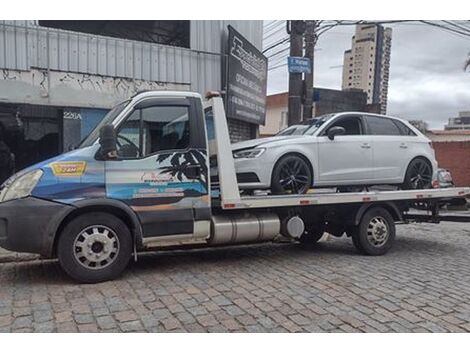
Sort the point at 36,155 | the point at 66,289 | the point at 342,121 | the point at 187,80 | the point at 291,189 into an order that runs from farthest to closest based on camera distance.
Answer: the point at 187,80 < the point at 36,155 < the point at 342,121 < the point at 291,189 < the point at 66,289

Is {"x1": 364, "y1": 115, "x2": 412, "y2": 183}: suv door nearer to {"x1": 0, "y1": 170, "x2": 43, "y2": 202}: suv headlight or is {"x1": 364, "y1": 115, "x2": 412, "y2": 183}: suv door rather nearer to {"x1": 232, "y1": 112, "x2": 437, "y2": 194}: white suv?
{"x1": 232, "y1": 112, "x2": 437, "y2": 194}: white suv

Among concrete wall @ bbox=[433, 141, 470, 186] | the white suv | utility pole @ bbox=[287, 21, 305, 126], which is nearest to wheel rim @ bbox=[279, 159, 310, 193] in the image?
the white suv

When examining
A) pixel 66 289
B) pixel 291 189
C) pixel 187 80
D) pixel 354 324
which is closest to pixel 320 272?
pixel 291 189

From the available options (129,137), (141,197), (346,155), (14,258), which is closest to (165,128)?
(129,137)

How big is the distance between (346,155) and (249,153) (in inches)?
61.7

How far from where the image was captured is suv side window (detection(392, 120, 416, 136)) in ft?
25.3

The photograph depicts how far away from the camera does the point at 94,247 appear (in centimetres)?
538

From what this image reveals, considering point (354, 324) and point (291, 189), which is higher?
point (291, 189)

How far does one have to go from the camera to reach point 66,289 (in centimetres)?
512

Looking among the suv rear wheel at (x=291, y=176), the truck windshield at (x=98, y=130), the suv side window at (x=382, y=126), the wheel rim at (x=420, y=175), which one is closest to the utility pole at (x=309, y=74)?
the suv side window at (x=382, y=126)

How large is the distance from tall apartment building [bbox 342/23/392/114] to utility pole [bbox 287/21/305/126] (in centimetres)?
379

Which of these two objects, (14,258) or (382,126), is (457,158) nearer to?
(382,126)

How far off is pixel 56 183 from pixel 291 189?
323cm
